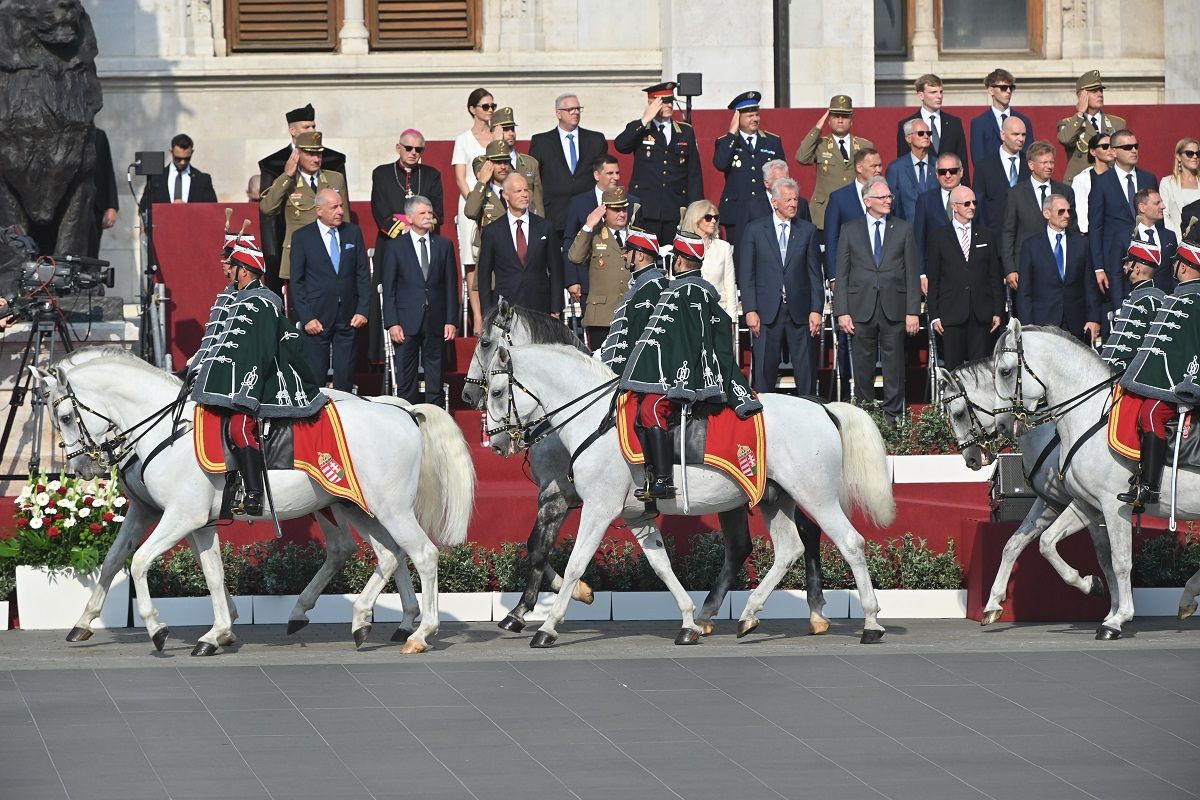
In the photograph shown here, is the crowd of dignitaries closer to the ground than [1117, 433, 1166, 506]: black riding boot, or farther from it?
farther from it

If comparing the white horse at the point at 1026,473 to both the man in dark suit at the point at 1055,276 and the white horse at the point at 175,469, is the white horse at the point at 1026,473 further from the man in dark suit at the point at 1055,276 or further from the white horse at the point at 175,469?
the man in dark suit at the point at 1055,276

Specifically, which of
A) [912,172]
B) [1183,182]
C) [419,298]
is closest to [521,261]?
[419,298]

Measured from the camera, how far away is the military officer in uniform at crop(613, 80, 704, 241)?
60.8 ft

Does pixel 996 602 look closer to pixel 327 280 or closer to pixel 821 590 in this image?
pixel 821 590

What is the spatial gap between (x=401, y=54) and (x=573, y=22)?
6.84ft

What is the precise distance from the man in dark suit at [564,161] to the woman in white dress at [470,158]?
0.53m

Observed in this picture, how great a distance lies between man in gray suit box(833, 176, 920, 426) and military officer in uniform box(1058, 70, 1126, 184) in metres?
2.66

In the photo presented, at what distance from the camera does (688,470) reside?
13484 mm

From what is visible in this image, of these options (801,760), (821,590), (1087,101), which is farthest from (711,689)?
(1087,101)

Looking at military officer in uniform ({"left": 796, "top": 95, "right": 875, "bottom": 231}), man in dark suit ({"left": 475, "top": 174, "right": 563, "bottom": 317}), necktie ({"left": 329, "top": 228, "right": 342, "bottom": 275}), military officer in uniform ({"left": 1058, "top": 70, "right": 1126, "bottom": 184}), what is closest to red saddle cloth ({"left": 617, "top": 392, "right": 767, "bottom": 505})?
man in dark suit ({"left": 475, "top": 174, "right": 563, "bottom": 317})

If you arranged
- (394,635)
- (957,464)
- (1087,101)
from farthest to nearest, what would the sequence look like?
(1087,101)
(957,464)
(394,635)

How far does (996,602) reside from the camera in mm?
14266

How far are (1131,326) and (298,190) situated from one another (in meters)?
7.60

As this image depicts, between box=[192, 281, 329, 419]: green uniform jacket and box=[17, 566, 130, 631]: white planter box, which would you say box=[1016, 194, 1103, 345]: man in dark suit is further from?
box=[17, 566, 130, 631]: white planter box
